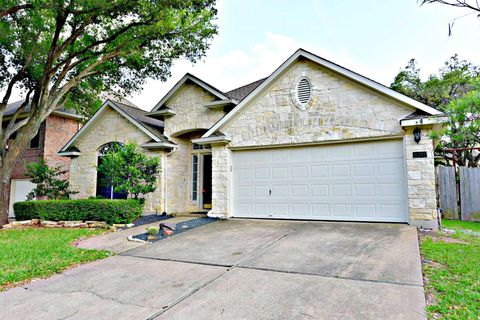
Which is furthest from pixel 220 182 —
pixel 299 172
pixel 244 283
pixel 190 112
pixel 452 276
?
pixel 452 276

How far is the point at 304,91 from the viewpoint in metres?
9.73

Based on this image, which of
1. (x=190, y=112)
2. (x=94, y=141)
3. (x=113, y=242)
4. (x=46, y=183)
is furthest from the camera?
(x=94, y=141)

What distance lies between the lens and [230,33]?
1452 centimetres

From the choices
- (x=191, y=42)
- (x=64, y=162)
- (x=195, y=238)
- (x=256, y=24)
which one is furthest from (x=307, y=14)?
(x=64, y=162)

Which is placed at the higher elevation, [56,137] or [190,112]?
[190,112]

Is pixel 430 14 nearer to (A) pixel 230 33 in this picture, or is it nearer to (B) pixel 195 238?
(B) pixel 195 238

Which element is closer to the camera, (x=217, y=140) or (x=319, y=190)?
(x=319, y=190)

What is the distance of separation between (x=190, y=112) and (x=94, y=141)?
494 centimetres

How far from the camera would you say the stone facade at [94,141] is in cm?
1302

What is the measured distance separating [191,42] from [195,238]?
32.9 feet

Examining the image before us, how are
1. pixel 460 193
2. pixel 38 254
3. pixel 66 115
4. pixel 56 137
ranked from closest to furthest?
pixel 38 254 < pixel 460 193 < pixel 56 137 < pixel 66 115

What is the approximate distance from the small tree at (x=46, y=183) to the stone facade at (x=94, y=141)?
1.97 feet

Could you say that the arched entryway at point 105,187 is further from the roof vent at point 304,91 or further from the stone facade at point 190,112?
the roof vent at point 304,91

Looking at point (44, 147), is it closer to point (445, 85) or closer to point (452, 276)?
point (452, 276)
